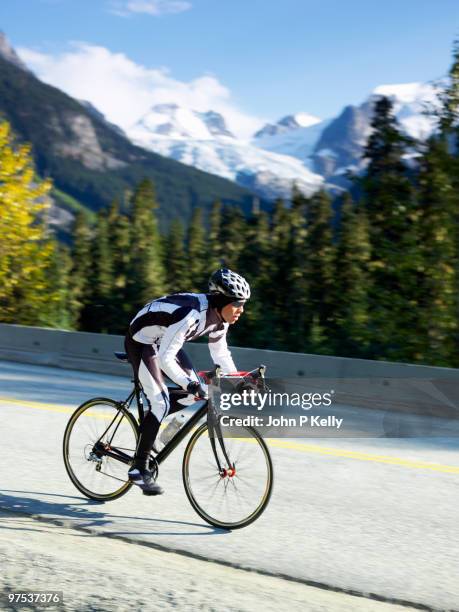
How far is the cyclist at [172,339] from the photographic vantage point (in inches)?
213

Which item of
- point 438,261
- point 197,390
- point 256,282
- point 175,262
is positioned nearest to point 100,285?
point 175,262

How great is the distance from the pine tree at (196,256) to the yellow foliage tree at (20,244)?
61800 millimetres

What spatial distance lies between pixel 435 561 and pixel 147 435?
197 centimetres

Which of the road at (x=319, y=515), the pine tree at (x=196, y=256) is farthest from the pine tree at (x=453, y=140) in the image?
the pine tree at (x=196, y=256)

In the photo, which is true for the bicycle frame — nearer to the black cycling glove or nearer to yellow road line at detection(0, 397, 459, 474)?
the black cycling glove

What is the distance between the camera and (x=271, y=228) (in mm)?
85438

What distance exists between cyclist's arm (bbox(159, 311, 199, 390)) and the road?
95 centimetres

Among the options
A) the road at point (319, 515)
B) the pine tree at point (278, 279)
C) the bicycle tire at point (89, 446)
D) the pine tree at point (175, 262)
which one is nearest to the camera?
the road at point (319, 515)

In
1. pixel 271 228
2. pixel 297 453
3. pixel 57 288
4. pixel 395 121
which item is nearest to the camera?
pixel 297 453

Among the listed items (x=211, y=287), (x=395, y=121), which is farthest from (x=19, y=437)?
(x=395, y=121)

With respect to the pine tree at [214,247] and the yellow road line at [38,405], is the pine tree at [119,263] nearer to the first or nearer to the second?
the pine tree at [214,247]

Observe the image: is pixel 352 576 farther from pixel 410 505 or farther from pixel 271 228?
pixel 271 228

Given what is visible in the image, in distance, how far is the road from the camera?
4688mm

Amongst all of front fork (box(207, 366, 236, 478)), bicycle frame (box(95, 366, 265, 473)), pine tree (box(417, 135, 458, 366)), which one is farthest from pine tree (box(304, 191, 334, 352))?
front fork (box(207, 366, 236, 478))
